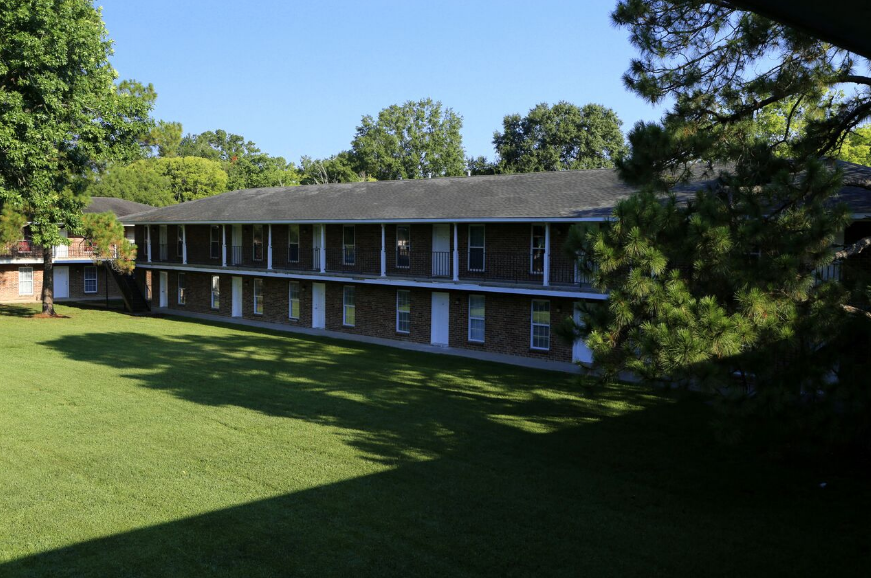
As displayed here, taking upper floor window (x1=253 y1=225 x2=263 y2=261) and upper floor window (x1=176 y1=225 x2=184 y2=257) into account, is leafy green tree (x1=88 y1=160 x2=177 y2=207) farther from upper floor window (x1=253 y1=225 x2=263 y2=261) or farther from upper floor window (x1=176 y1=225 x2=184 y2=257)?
upper floor window (x1=253 y1=225 x2=263 y2=261)

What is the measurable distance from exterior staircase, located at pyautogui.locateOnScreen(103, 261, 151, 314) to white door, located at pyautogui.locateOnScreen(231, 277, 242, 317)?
551 centimetres

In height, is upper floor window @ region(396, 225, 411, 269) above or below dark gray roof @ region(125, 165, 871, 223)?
below

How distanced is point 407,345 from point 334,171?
42.7m

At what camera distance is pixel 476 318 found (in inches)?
961

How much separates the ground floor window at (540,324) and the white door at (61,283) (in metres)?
29.7

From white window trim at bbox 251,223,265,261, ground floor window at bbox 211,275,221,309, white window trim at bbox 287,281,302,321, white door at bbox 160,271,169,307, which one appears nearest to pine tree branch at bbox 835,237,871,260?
white window trim at bbox 287,281,302,321

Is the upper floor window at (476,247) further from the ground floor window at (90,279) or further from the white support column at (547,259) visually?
the ground floor window at (90,279)

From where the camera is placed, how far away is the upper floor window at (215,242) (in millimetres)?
34781

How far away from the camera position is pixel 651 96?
11594 millimetres

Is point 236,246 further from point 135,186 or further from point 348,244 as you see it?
point 135,186

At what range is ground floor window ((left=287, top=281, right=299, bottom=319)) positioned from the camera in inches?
1217

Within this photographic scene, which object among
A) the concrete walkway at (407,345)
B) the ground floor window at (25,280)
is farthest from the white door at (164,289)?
the ground floor window at (25,280)

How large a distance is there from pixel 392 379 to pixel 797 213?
11.6 metres

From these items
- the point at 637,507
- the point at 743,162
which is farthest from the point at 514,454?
the point at 743,162
